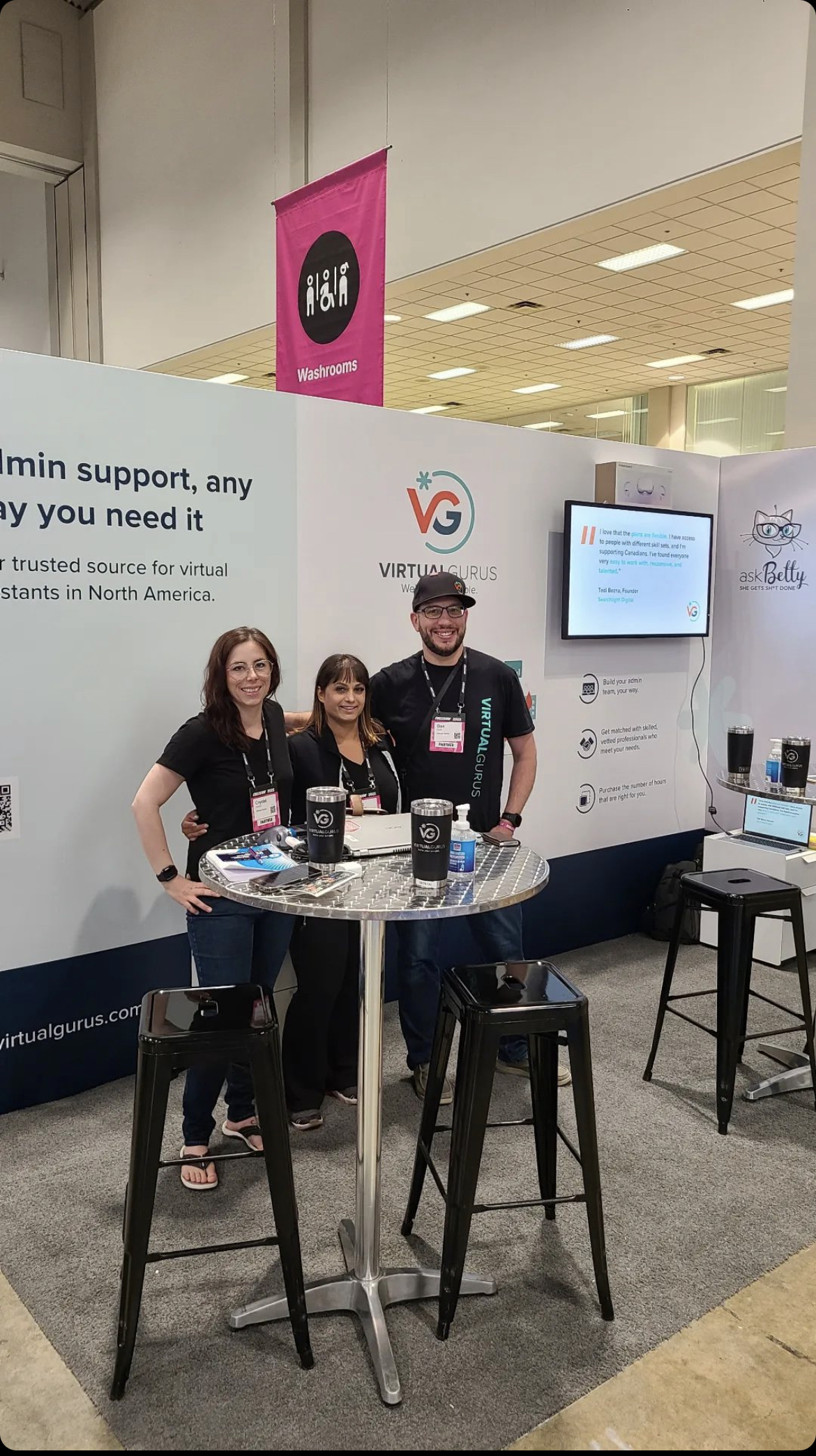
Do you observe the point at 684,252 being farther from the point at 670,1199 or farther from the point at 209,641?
the point at 670,1199

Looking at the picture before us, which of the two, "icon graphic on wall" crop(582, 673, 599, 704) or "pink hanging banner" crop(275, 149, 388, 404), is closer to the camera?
"pink hanging banner" crop(275, 149, 388, 404)

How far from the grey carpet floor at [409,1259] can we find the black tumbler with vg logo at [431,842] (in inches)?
36.6

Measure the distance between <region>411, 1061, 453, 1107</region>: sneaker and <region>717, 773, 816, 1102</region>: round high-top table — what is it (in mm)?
896

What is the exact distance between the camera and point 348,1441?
1.72 meters

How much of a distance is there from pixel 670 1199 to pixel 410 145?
6657 millimetres

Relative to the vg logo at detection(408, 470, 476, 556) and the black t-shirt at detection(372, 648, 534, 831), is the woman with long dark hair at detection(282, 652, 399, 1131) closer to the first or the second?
the black t-shirt at detection(372, 648, 534, 831)

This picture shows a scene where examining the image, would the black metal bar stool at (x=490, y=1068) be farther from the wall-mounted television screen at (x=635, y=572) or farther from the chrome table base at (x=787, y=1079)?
the wall-mounted television screen at (x=635, y=572)

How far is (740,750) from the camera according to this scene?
3.65 metres

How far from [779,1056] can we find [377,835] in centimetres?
183

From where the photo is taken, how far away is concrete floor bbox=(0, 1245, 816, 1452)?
67.9 inches

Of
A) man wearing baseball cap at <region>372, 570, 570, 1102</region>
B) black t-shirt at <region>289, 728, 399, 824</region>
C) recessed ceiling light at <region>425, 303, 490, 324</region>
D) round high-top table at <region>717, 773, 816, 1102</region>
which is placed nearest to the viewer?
black t-shirt at <region>289, 728, 399, 824</region>

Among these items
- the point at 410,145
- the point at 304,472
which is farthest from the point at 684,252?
the point at 304,472

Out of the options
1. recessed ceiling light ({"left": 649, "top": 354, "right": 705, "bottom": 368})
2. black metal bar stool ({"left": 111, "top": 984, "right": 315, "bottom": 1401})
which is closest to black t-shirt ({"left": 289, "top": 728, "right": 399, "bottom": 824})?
black metal bar stool ({"left": 111, "top": 984, "right": 315, "bottom": 1401})

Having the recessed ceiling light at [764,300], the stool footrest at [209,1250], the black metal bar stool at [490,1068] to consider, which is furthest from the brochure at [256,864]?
the recessed ceiling light at [764,300]
